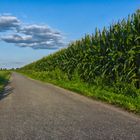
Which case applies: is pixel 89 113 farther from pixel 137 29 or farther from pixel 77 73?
pixel 77 73

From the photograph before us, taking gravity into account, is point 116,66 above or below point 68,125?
above

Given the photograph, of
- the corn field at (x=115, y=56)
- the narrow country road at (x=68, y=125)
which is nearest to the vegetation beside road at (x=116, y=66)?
the corn field at (x=115, y=56)

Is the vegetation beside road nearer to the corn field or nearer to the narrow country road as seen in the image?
the corn field

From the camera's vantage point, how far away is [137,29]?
62.5 feet

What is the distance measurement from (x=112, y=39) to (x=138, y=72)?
3992 mm

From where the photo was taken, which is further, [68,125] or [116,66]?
[116,66]

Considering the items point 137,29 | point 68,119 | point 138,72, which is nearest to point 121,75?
point 138,72

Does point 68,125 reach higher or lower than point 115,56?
lower

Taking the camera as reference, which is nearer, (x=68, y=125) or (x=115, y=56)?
(x=68, y=125)

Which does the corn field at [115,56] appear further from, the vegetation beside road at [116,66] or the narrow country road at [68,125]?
the narrow country road at [68,125]

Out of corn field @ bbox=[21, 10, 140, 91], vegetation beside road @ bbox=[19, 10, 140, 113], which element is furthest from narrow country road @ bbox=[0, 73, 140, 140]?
corn field @ bbox=[21, 10, 140, 91]

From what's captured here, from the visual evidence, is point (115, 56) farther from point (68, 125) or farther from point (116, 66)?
point (68, 125)

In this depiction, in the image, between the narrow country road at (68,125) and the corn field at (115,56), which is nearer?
the narrow country road at (68,125)

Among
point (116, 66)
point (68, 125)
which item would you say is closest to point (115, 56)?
point (116, 66)
